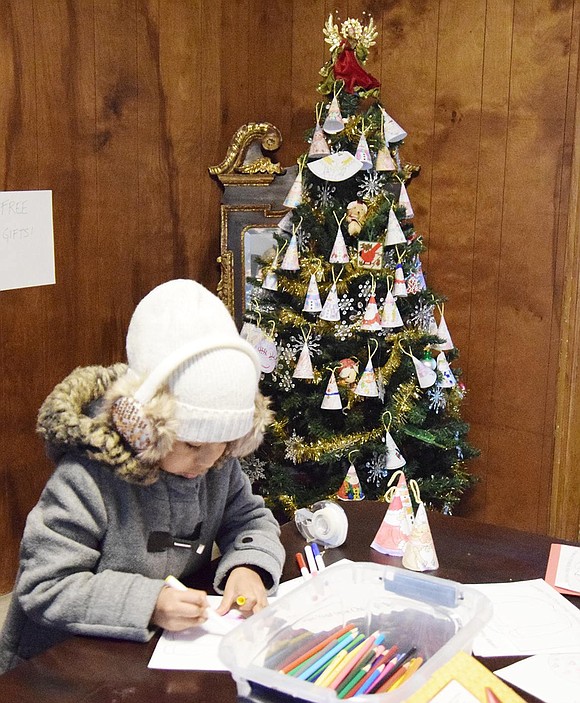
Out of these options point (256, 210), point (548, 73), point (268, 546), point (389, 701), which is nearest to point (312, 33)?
point (256, 210)

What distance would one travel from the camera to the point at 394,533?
1.59 metres

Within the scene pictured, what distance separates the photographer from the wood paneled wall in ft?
9.52

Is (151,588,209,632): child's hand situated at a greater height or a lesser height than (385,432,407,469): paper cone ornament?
greater

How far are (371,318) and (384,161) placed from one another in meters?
0.55

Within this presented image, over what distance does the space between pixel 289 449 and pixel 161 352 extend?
1.79 metres

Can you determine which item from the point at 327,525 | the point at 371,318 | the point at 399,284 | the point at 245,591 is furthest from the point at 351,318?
the point at 245,591

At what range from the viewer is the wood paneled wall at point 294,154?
2.90 meters

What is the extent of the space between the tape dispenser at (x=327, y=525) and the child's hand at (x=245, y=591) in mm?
211

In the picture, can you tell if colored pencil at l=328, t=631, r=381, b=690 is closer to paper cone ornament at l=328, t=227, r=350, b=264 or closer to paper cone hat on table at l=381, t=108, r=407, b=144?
paper cone ornament at l=328, t=227, r=350, b=264

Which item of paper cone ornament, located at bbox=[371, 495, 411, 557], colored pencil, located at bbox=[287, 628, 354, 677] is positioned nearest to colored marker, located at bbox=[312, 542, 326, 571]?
paper cone ornament, located at bbox=[371, 495, 411, 557]

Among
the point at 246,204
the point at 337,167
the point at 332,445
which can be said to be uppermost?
the point at 337,167

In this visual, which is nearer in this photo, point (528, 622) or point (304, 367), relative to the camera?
point (528, 622)

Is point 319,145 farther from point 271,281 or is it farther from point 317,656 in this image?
point 317,656

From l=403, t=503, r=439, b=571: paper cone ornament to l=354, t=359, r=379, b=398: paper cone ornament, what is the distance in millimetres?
1363
